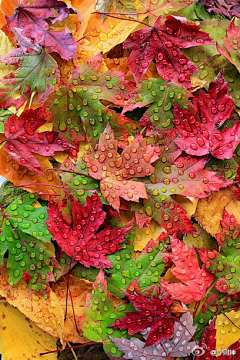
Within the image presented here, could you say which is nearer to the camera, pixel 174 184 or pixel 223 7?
pixel 174 184

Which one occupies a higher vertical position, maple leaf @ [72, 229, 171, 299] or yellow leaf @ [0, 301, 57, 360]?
maple leaf @ [72, 229, 171, 299]

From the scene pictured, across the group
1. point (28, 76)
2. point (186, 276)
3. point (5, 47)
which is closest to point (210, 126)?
point (186, 276)

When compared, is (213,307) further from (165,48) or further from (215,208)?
(165,48)

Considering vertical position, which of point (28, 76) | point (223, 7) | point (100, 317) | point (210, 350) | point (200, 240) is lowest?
point (210, 350)

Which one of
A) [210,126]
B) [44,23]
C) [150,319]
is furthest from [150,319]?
[44,23]

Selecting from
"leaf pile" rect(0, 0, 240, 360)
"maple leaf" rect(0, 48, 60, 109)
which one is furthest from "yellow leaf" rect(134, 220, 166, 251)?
"maple leaf" rect(0, 48, 60, 109)

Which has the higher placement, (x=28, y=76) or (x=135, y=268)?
(x=28, y=76)

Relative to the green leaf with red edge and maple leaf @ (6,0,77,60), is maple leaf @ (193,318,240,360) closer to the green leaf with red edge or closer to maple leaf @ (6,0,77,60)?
the green leaf with red edge
